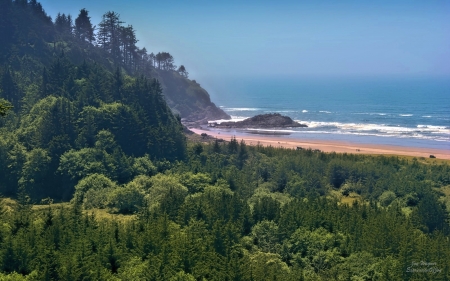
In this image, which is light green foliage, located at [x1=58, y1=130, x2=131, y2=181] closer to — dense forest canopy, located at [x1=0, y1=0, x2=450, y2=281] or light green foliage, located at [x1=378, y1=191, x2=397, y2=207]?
dense forest canopy, located at [x1=0, y1=0, x2=450, y2=281]

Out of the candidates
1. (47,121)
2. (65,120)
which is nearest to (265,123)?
(65,120)

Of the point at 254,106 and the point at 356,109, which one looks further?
the point at 254,106

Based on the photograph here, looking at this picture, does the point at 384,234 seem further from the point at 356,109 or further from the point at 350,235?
the point at 356,109

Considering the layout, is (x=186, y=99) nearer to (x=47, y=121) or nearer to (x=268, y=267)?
(x=47, y=121)

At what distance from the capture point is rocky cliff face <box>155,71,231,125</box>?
445 feet

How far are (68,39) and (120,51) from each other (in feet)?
49.8

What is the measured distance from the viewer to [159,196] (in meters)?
48.9

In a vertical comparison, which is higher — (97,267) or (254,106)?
(254,106)

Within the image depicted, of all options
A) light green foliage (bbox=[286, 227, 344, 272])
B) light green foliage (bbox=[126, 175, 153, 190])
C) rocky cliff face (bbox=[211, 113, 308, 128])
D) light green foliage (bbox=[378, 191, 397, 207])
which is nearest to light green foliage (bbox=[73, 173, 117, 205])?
light green foliage (bbox=[126, 175, 153, 190])

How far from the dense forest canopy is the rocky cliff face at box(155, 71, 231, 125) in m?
37.5

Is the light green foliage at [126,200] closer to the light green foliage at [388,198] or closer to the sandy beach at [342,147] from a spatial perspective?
the light green foliage at [388,198]

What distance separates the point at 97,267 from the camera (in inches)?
1201

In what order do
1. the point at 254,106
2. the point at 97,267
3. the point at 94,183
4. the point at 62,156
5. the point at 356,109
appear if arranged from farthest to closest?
the point at 254,106 < the point at 356,109 < the point at 62,156 < the point at 94,183 < the point at 97,267

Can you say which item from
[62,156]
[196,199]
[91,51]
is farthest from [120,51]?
[196,199]
